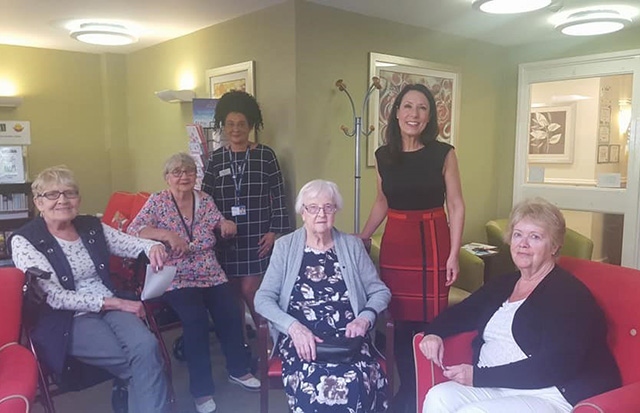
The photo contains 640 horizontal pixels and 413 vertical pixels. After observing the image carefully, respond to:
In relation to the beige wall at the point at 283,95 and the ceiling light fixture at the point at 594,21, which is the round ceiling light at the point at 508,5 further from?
the beige wall at the point at 283,95

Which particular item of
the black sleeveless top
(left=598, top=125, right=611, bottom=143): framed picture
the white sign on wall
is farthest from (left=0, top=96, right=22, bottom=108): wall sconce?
(left=598, top=125, right=611, bottom=143): framed picture

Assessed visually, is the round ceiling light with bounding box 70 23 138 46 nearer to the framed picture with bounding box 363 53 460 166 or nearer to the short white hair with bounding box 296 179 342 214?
the framed picture with bounding box 363 53 460 166

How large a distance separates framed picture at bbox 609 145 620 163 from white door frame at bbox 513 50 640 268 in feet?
0.37

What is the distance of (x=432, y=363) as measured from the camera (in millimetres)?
1893

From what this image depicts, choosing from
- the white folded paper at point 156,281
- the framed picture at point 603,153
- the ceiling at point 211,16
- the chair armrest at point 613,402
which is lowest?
the chair armrest at point 613,402

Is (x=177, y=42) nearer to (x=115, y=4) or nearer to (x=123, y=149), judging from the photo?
(x=115, y=4)

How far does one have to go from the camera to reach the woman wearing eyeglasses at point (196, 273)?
102 inches

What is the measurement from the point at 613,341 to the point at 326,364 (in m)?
1.03

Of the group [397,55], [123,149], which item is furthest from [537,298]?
[123,149]

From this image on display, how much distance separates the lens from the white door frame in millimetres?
4094

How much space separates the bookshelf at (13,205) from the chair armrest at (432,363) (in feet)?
12.9

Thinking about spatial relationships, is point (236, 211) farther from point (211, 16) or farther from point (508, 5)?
point (508, 5)

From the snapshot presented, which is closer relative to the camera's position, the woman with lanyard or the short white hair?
the short white hair

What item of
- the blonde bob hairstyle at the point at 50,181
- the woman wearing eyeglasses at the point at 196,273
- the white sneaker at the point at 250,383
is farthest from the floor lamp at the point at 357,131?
the blonde bob hairstyle at the point at 50,181
